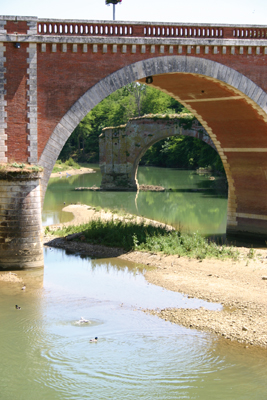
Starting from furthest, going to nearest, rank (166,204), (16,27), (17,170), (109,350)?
(166,204), (16,27), (17,170), (109,350)

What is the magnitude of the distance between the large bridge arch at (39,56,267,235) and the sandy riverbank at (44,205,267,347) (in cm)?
332

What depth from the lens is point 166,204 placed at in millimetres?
29531

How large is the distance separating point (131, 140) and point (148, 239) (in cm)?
1924

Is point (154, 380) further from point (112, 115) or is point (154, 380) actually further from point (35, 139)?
point (112, 115)

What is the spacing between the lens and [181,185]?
132 ft

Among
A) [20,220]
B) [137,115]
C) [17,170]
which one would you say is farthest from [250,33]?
[137,115]

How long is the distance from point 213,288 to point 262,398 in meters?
4.79

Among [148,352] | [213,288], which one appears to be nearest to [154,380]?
[148,352]

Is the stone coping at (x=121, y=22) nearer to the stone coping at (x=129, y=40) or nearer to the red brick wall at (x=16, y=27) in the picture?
the red brick wall at (x=16, y=27)

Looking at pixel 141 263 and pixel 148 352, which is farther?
pixel 141 263

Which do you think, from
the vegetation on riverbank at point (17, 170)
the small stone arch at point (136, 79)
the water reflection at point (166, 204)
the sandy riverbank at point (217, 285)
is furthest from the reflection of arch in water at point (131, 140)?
the vegetation on riverbank at point (17, 170)

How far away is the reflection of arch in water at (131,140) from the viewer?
111 ft

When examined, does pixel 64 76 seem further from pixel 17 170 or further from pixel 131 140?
pixel 131 140

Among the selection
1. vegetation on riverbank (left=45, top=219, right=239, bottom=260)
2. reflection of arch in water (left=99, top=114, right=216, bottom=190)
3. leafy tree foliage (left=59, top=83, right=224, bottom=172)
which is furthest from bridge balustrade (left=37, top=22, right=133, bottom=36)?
leafy tree foliage (left=59, top=83, right=224, bottom=172)
